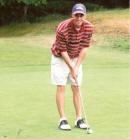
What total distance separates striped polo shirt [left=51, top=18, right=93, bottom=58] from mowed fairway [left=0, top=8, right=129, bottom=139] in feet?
2.73

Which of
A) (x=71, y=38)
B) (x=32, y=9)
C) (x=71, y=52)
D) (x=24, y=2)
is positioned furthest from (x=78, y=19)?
(x=32, y=9)

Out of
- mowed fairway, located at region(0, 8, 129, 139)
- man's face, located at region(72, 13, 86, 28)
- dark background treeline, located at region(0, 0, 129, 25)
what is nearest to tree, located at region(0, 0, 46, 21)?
dark background treeline, located at region(0, 0, 129, 25)

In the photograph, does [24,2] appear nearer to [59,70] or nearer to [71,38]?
[59,70]

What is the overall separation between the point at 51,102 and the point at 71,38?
5.92 ft

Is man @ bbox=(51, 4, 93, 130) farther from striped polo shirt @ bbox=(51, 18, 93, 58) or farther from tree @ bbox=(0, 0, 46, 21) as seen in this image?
tree @ bbox=(0, 0, 46, 21)

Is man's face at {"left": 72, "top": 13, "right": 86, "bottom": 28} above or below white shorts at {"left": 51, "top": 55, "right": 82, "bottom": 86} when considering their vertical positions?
above

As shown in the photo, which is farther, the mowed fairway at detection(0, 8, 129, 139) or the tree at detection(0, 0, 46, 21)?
the tree at detection(0, 0, 46, 21)

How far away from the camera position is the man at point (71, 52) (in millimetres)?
5487

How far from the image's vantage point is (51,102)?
7.18 m

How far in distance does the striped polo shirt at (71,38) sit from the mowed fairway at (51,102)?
831mm

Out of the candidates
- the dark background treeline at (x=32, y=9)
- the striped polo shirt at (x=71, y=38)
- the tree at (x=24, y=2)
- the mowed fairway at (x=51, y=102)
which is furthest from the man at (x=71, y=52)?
the dark background treeline at (x=32, y=9)

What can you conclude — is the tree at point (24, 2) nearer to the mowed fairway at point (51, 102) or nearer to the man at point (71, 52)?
the mowed fairway at point (51, 102)

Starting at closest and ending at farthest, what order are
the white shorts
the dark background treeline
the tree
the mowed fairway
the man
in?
1. the mowed fairway
2. the man
3. the white shorts
4. the tree
5. the dark background treeline

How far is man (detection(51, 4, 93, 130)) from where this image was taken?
549 centimetres
